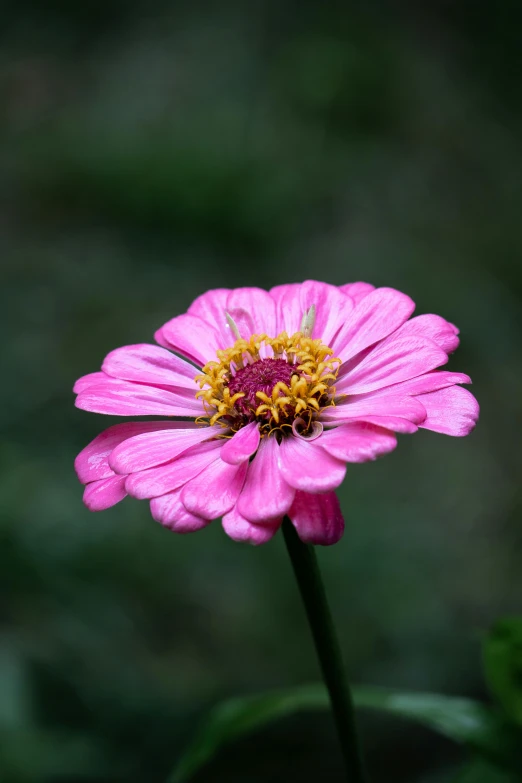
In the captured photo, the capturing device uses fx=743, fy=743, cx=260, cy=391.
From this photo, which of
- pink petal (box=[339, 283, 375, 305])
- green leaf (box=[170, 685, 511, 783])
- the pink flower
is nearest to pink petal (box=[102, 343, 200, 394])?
the pink flower

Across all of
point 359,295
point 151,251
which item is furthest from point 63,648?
point 151,251

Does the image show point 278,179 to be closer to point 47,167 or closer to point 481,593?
point 47,167

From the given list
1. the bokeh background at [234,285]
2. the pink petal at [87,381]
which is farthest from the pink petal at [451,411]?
the bokeh background at [234,285]

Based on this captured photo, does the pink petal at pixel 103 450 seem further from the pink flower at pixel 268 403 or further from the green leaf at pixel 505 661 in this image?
the green leaf at pixel 505 661

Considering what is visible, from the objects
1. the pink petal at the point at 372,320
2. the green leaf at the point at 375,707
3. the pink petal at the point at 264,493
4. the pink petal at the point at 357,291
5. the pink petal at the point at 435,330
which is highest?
the pink petal at the point at 357,291

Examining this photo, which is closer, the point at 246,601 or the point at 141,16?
the point at 246,601

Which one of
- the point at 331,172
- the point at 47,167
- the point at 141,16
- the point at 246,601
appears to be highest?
the point at 141,16
